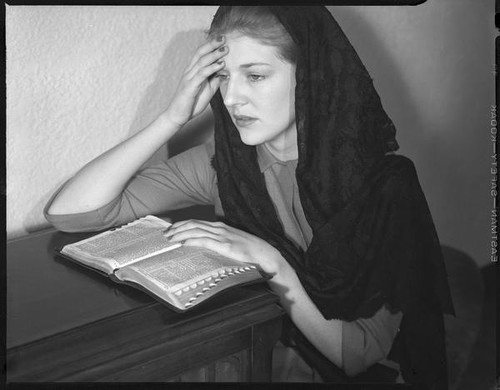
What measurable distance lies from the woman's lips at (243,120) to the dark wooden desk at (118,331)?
399 mm

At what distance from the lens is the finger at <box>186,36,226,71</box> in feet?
4.91

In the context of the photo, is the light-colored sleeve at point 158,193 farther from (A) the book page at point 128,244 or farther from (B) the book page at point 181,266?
(B) the book page at point 181,266

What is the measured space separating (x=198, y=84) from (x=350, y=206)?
47 cm

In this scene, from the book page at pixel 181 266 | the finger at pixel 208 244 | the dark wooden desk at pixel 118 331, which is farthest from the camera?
the finger at pixel 208 244

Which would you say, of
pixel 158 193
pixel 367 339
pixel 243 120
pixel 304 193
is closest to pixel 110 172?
pixel 158 193

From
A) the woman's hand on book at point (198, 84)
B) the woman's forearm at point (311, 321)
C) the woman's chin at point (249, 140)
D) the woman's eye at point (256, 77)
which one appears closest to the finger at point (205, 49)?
the woman's hand on book at point (198, 84)

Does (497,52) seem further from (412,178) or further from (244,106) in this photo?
(244,106)

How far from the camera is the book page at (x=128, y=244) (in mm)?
1388

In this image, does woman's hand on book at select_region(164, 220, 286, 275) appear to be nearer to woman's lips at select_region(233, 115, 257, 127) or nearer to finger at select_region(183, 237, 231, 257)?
finger at select_region(183, 237, 231, 257)

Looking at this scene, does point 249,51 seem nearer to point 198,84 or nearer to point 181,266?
point 198,84

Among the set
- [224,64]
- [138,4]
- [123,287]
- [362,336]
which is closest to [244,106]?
[224,64]

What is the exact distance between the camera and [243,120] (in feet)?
5.01

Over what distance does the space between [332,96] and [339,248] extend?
0.36 metres

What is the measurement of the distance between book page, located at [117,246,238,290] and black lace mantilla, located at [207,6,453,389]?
168 mm
